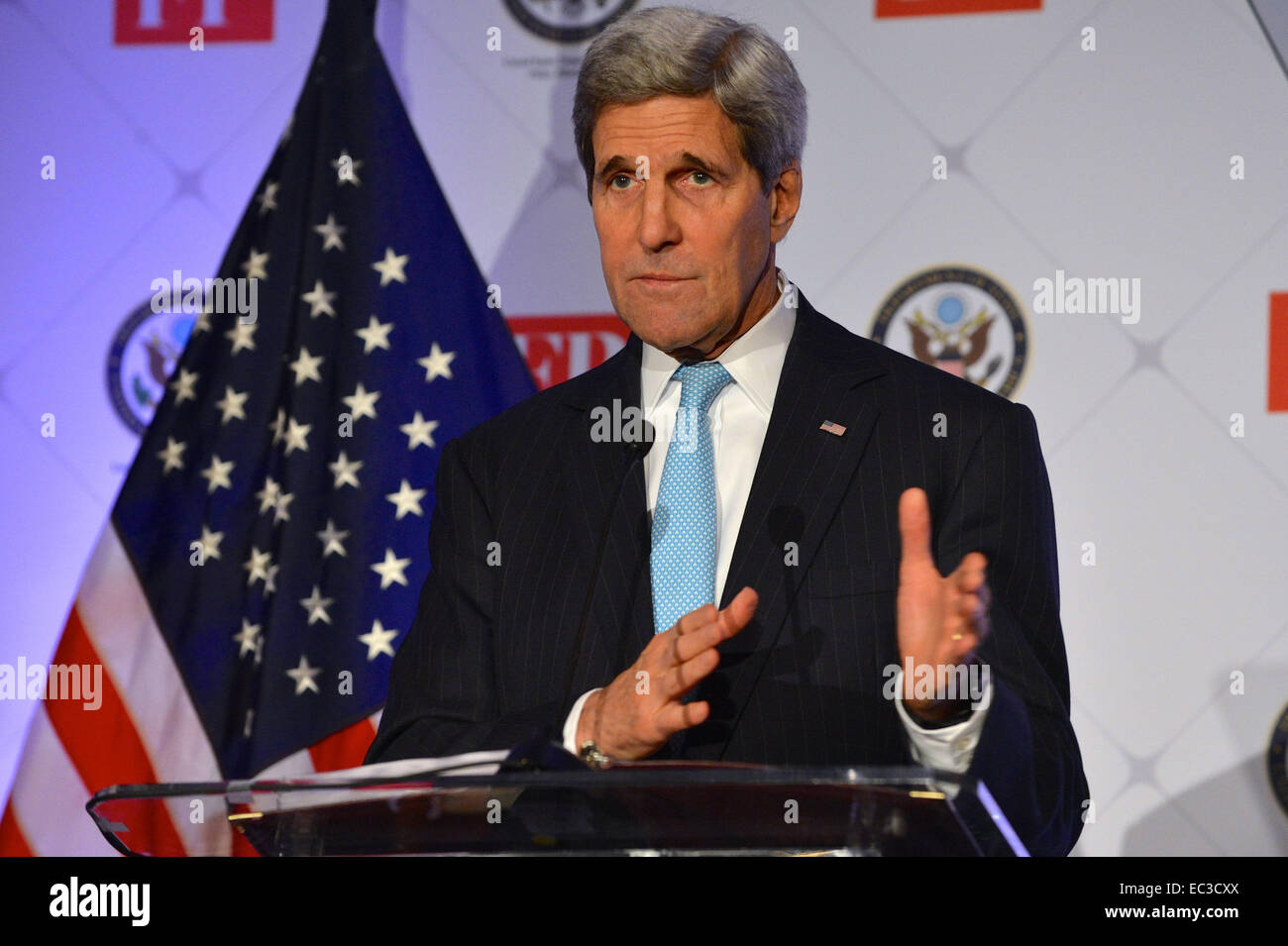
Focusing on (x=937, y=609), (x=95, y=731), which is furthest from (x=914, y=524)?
(x=95, y=731)

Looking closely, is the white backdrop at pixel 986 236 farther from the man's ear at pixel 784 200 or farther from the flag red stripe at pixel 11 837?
the man's ear at pixel 784 200

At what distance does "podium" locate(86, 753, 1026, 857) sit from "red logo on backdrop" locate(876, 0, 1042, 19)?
8.02ft

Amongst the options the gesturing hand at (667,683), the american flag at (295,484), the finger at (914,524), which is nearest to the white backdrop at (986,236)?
the american flag at (295,484)

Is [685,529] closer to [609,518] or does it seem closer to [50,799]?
[609,518]

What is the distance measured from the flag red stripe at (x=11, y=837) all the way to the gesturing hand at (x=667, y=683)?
240cm

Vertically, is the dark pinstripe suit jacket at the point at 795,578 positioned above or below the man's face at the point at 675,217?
below

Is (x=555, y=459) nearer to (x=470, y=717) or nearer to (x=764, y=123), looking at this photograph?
(x=470, y=717)

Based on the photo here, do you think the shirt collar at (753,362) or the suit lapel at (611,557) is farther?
the shirt collar at (753,362)

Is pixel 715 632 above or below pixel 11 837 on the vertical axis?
above

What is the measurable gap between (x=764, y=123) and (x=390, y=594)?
1.62 meters

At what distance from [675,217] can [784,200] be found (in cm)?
29

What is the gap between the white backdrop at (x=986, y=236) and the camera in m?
3.03

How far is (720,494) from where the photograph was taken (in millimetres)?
2141
